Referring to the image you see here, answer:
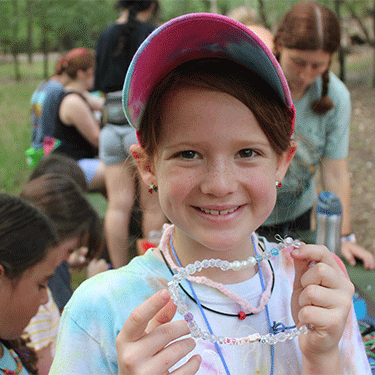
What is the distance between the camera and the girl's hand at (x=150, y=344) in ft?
2.63

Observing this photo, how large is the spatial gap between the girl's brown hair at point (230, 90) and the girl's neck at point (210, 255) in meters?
0.27

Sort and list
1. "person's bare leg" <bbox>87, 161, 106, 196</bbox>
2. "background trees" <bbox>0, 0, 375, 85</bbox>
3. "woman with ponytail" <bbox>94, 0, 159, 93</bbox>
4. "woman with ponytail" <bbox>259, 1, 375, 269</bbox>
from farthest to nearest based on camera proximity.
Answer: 1. "background trees" <bbox>0, 0, 375, 85</bbox>
2. "person's bare leg" <bbox>87, 161, 106, 196</bbox>
3. "woman with ponytail" <bbox>94, 0, 159, 93</bbox>
4. "woman with ponytail" <bbox>259, 1, 375, 269</bbox>

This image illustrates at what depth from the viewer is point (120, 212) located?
10.1 ft

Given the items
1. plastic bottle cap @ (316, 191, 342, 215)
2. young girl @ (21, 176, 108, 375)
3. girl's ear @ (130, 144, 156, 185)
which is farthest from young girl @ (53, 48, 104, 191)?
girl's ear @ (130, 144, 156, 185)

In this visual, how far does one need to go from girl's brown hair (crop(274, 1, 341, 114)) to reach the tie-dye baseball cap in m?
1.42

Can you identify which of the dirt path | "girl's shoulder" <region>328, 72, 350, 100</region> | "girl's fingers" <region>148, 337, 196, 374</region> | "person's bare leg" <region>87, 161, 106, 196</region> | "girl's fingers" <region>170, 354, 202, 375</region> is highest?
"girl's shoulder" <region>328, 72, 350, 100</region>

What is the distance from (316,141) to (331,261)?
1.60m

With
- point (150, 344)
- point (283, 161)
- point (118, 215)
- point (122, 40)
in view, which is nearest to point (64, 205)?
point (118, 215)

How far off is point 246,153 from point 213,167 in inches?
4.0

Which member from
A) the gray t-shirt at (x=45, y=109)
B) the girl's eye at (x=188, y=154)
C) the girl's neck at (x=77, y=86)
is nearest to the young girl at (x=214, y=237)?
the girl's eye at (x=188, y=154)

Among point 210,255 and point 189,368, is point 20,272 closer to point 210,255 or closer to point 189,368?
point 210,255

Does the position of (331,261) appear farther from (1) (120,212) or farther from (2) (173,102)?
(1) (120,212)

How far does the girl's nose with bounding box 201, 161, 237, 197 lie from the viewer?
935 millimetres

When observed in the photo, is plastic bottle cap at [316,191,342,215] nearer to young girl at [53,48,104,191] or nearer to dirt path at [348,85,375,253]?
young girl at [53,48,104,191]
